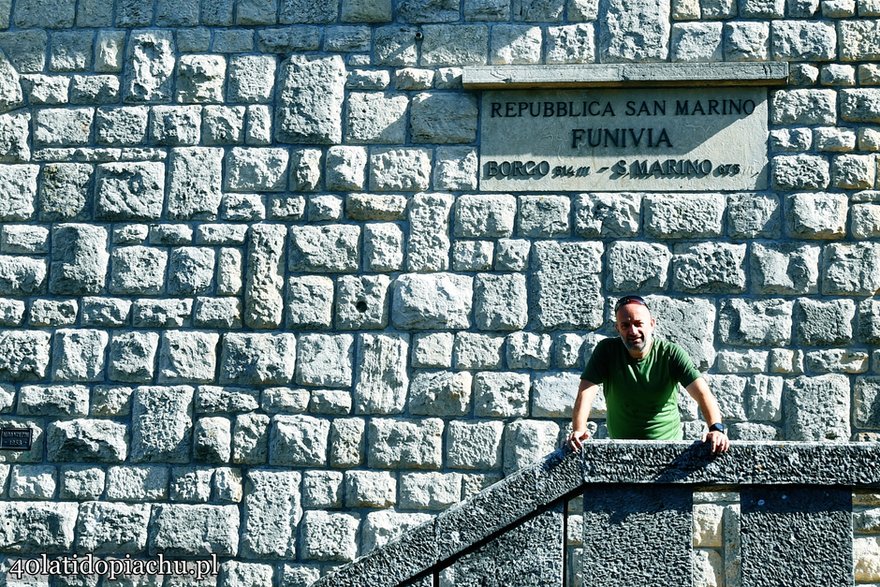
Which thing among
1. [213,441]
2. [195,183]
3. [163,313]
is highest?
[195,183]

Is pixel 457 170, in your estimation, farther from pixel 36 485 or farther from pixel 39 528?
pixel 39 528

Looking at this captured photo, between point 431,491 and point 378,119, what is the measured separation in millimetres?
2269

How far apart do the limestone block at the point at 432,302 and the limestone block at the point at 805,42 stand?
2307 mm

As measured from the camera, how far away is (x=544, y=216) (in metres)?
6.11

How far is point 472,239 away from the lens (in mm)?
6141

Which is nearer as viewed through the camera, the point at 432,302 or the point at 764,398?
the point at 764,398

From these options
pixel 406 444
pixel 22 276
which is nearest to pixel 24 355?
pixel 22 276

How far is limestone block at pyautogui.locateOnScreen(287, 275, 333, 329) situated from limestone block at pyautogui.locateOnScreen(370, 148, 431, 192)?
2.21 ft

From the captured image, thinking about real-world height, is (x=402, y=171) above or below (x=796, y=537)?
above

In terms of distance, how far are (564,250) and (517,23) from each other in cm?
144

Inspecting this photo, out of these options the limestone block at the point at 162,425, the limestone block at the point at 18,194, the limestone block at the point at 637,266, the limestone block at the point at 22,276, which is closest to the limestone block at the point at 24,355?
the limestone block at the point at 22,276

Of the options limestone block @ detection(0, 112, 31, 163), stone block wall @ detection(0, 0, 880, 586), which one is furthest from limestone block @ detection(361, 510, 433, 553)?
limestone block @ detection(0, 112, 31, 163)

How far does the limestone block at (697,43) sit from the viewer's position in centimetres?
613

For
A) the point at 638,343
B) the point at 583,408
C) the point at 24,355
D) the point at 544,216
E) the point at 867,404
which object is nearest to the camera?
the point at 583,408
